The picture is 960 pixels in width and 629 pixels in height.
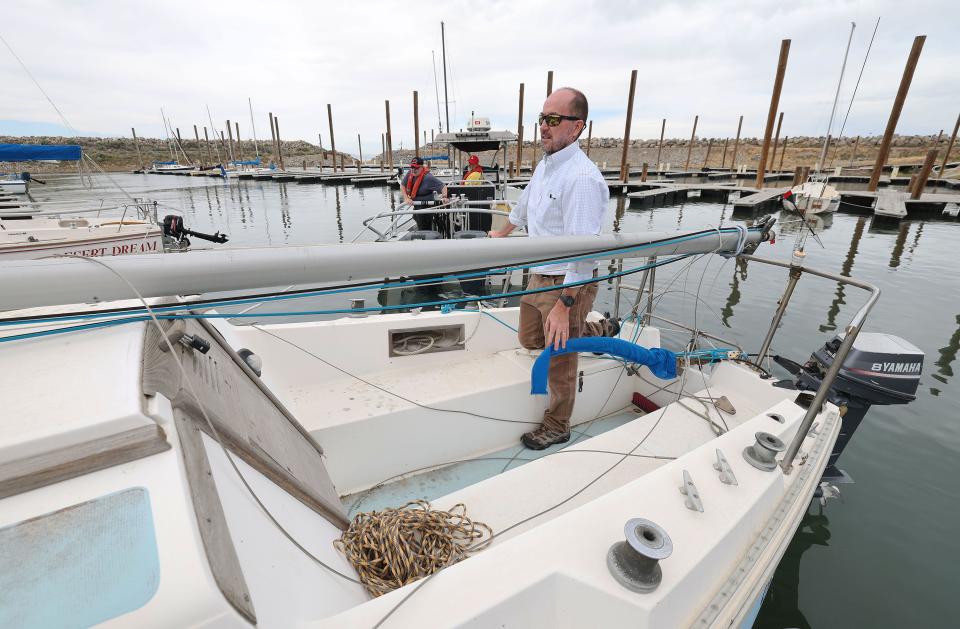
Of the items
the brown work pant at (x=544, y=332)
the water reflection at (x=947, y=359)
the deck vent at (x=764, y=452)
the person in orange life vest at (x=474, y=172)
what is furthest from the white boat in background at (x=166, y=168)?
the water reflection at (x=947, y=359)

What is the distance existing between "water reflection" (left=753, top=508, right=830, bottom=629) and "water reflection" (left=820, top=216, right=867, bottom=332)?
499 centimetres

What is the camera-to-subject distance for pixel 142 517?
81 centimetres

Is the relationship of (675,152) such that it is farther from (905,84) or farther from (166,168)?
(166,168)

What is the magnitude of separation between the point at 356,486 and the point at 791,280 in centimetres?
289

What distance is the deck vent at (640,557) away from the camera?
113 cm

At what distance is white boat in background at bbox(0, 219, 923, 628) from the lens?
78 cm

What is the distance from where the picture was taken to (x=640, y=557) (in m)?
1.16

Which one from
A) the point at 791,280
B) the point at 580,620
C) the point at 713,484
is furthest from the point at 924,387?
the point at 580,620

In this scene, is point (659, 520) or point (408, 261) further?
point (659, 520)

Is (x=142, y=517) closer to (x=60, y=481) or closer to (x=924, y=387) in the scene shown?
(x=60, y=481)

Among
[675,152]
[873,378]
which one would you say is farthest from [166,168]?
[873,378]

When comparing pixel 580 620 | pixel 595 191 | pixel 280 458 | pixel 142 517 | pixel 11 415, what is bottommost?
pixel 580 620

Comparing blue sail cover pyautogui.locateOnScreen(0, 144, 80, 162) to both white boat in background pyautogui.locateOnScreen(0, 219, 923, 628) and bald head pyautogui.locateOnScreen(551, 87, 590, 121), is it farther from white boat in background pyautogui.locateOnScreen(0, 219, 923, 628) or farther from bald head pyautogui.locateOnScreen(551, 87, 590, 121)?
bald head pyautogui.locateOnScreen(551, 87, 590, 121)

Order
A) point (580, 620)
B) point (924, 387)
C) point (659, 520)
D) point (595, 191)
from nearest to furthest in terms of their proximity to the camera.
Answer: point (580, 620) → point (659, 520) → point (595, 191) → point (924, 387)
